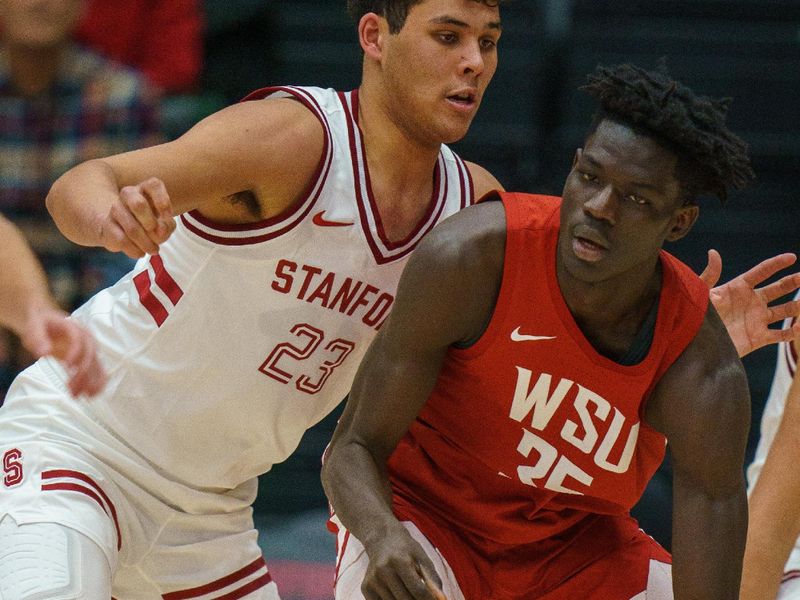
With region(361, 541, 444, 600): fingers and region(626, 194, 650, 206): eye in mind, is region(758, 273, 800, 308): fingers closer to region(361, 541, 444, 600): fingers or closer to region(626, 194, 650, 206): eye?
region(626, 194, 650, 206): eye

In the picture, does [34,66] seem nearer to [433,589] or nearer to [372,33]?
[372,33]

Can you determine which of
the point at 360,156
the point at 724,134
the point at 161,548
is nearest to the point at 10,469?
the point at 161,548

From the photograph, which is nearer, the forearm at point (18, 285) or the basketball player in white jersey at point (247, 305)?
the forearm at point (18, 285)

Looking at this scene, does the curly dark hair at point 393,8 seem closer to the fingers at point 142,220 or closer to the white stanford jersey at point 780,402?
the fingers at point 142,220

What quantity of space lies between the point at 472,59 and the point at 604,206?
0.70 m

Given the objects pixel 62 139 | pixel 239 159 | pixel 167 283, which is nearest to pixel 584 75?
pixel 62 139

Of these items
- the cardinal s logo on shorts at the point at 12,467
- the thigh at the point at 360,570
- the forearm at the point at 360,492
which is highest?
the forearm at the point at 360,492

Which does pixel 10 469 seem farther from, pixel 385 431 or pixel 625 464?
pixel 625 464

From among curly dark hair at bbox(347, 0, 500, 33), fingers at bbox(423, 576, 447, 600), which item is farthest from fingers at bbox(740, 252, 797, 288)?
fingers at bbox(423, 576, 447, 600)

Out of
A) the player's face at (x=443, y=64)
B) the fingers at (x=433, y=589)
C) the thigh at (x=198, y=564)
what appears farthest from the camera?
the thigh at (x=198, y=564)

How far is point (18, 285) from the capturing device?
2.68 metres

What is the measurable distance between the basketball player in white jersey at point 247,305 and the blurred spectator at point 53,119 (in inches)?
32.2

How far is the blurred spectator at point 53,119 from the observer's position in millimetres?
4449

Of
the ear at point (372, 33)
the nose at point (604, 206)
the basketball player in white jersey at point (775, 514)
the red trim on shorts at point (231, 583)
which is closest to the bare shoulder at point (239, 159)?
the ear at point (372, 33)
